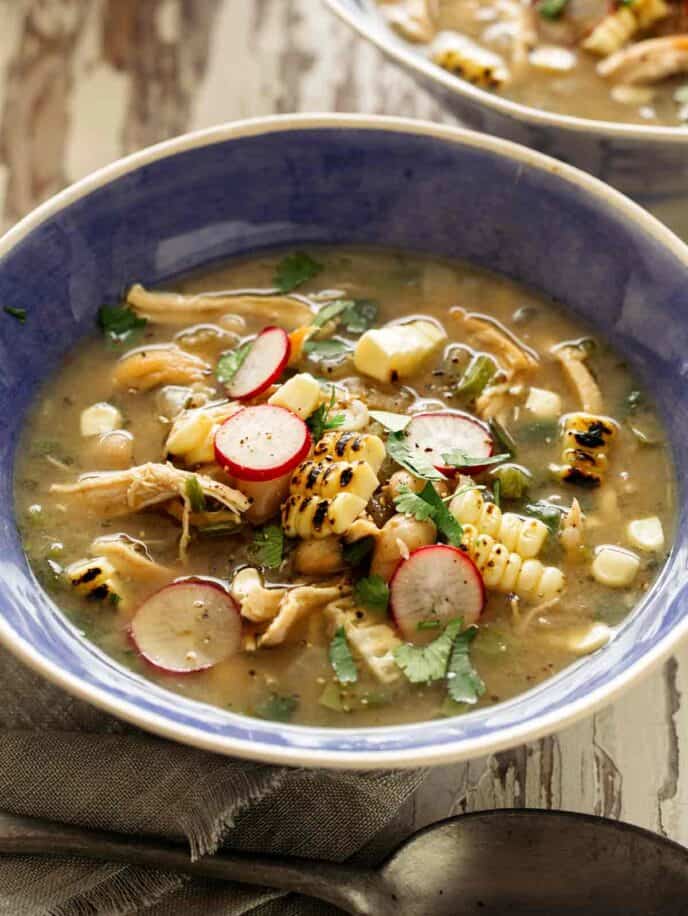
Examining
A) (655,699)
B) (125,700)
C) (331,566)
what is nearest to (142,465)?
(331,566)

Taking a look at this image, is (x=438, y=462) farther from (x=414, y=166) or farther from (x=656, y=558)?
(x=414, y=166)

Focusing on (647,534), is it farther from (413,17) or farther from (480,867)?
(413,17)

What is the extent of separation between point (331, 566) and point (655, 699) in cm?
76

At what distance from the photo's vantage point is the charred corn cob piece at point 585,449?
9.10 feet

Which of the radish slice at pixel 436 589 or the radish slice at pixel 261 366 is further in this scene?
Result: the radish slice at pixel 261 366

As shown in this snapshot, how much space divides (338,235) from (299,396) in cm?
65

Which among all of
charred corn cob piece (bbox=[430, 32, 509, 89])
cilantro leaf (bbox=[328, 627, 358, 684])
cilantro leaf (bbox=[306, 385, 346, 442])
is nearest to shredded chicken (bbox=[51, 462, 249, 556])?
cilantro leaf (bbox=[306, 385, 346, 442])

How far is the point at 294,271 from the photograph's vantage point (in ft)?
10.5

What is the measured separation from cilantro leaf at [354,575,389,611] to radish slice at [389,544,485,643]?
0.9 inches

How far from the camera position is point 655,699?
9.20ft

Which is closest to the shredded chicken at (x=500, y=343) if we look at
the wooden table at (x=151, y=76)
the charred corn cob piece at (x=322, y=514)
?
the charred corn cob piece at (x=322, y=514)

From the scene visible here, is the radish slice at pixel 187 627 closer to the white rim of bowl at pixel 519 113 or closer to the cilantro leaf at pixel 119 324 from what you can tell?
the cilantro leaf at pixel 119 324

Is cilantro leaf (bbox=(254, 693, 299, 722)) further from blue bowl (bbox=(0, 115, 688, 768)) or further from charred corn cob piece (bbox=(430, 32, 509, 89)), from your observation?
charred corn cob piece (bbox=(430, 32, 509, 89))

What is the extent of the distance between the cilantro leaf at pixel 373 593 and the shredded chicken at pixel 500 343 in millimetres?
639
